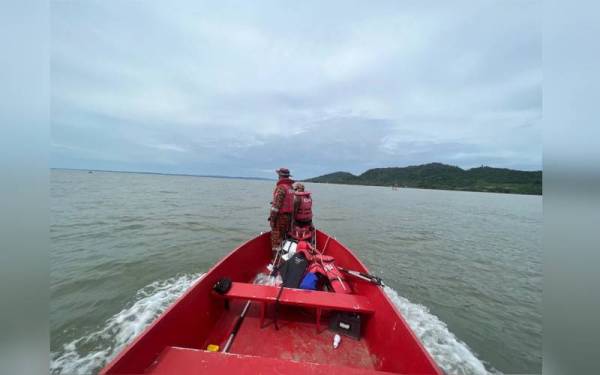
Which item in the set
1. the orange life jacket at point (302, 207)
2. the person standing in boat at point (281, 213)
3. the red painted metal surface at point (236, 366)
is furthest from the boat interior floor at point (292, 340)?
the orange life jacket at point (302, 207)

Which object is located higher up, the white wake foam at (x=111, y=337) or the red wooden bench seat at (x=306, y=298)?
the red wooden bench seat at (x=306, y=298)

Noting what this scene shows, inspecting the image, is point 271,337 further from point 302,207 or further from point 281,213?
point 302,207

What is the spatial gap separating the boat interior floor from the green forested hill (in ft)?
291

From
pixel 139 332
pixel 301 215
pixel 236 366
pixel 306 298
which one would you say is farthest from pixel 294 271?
pixel 139 332

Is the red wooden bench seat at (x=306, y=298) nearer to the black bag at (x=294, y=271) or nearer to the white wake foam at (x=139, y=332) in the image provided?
the black bag at (x=294, y=271)

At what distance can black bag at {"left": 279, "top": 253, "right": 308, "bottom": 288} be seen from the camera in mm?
3832

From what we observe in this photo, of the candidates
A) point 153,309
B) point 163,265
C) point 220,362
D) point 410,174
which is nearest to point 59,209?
point 163,265

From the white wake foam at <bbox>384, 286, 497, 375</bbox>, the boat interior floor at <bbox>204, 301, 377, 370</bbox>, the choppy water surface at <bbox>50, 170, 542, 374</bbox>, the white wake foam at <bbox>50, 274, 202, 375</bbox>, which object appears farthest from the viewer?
the choppy water surface at <bbox>50, 170, 542, 374</bbox>

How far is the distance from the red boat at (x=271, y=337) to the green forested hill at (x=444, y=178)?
8864cm

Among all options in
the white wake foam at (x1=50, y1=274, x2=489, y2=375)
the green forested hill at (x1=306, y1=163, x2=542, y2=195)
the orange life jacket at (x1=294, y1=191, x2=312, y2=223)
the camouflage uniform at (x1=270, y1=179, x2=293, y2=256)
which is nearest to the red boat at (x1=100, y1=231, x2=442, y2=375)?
the white wake foam at (x1=50, y1=274, x2=489, y2=375)

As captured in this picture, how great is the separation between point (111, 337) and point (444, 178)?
122 meters

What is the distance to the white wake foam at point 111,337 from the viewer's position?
10.8ft

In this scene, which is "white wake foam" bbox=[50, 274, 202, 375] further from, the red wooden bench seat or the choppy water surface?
the red wooden bench seat
